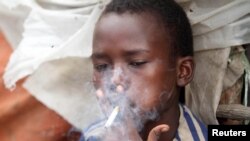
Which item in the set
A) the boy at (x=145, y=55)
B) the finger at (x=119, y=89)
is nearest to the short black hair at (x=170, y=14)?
the boy at (x=145, y=55)

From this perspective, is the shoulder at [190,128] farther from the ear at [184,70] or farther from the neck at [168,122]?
the ear at [184,70]

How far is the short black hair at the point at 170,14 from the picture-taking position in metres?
1.54

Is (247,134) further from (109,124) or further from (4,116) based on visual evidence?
(4,116)

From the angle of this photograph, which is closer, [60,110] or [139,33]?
[139,33]

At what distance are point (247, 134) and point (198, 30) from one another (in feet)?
1.20

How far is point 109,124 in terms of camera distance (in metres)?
1.43

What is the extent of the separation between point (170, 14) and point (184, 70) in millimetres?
177

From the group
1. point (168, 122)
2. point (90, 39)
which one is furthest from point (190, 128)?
point (90, 39)

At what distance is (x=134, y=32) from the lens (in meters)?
1.51

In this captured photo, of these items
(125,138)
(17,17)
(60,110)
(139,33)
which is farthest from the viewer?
(17,17)

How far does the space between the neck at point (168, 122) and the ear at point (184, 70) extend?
0.09 m

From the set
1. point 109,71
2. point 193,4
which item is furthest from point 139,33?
point 193,4

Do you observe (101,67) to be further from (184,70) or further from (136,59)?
(184,70)

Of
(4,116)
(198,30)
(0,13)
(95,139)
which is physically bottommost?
(4,116)
